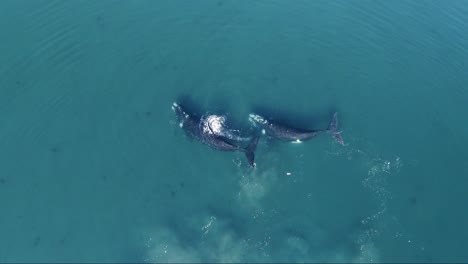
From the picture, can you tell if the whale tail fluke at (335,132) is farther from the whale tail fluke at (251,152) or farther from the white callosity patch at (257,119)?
the whale tail fluke at (251,152)

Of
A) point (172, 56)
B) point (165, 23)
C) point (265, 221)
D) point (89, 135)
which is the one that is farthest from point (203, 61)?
point (265, 221)

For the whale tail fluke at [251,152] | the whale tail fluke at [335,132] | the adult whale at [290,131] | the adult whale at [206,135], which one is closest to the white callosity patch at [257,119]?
the adult whale at [290,131]

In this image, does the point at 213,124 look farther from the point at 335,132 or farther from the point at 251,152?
the point at 335,132

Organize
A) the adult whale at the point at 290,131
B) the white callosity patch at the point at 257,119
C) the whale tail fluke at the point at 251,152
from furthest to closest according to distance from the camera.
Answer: the white callosity patch at the point at 257,119 → the adult whale at the point at 290,131 → the whale tail fluke at the point at 251,152

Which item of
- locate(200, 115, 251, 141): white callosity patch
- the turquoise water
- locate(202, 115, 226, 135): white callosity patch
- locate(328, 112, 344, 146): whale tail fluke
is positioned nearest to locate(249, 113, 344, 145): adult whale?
locate(328, 112, 344, 146): whale tail fluke

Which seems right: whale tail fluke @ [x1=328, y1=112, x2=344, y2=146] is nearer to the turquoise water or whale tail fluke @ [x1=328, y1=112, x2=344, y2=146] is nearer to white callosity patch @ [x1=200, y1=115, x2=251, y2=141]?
the turquoise water

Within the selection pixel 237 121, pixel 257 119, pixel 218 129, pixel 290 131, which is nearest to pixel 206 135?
pixel 218 129
